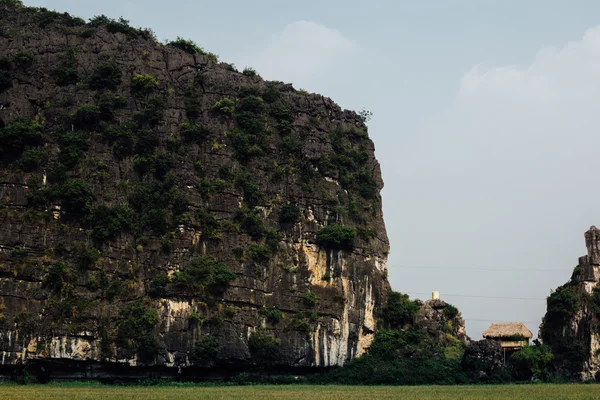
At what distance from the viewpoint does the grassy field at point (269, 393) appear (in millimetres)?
47781

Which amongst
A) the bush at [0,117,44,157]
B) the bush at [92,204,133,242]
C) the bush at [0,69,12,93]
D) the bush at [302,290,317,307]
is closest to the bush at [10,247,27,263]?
the bush at [92,204,133,242]

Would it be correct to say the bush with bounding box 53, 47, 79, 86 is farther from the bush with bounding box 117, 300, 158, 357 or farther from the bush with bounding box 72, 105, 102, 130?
the bush with bounding box 117, 300, 158, 357

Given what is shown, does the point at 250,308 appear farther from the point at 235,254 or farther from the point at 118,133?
the point at 118,133

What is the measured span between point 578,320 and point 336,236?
21115 millimetres

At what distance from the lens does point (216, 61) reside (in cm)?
8088

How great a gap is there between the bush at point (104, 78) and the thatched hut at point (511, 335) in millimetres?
39305

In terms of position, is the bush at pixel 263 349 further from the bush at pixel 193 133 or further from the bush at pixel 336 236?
the bush at pixel 193 133

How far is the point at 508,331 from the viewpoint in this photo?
78.4 metres

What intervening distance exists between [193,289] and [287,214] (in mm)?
11840

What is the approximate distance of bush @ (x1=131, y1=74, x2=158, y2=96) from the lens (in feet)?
241

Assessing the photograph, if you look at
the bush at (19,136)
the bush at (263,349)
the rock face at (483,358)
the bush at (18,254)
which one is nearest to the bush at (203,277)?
the bush at (263,349)

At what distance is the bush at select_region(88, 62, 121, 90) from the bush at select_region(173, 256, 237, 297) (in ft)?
55.3

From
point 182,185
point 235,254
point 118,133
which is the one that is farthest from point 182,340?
point 118,133

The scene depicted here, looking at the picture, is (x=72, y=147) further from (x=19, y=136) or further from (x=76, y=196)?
(x=76, y=196)
